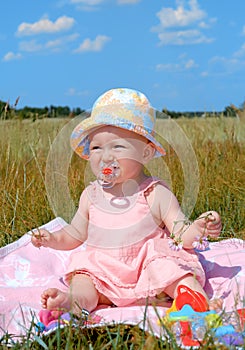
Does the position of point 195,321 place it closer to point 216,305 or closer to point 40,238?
point 216,305

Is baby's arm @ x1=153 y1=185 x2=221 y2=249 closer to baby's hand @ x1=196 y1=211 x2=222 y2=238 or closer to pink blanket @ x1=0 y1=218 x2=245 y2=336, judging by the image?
baby's hand @ x1=196 y1=211 x2=222 y2=238

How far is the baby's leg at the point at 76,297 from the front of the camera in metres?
2.00

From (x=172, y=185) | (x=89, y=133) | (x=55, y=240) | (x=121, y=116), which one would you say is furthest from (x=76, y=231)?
(x=172, y=185)

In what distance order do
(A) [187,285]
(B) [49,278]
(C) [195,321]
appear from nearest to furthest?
(C) [195,321]
(A) [187,285]
(B) [49,278]

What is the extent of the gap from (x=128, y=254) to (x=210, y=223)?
0.38m

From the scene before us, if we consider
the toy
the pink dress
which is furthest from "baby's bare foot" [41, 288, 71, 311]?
the toy

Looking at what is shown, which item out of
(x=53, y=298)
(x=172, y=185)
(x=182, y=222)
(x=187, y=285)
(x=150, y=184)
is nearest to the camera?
(x=53, y=298)

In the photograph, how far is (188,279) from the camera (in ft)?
6.96

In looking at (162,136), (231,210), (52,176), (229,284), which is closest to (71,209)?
(52,176)

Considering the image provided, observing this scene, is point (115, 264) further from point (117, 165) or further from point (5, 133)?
point (5, 133)

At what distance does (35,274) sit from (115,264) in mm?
562

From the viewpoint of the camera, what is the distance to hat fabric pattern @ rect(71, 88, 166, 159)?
2.20 meters

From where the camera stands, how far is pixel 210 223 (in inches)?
80.9

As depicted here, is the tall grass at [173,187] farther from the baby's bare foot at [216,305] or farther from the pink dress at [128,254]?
the baby's bare foot at [216,305]
